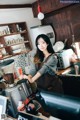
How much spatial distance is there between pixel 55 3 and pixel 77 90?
2.14 meters

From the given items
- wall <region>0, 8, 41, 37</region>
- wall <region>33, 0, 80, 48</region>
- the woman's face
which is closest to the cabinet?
wall <region>0, 8, 41, 37</region>

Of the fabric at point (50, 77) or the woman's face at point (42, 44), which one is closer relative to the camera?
the fabric at point (50, 77)

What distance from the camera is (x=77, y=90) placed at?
228 cm

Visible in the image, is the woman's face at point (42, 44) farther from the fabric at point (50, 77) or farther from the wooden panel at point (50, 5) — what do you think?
the wooden panel at point (50, 5)

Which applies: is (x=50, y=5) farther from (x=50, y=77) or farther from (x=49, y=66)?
(x=50, y=77)

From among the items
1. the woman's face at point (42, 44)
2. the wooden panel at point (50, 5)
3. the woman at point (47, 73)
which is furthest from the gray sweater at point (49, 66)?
the wooden panel at point (50, 5)

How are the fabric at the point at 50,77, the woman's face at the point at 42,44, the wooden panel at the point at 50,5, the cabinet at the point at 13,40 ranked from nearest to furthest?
1. the fabric at the point at 50,77
2. the woman's face at the point at 42,44
3. the wooden panel at the point at 50,5
4. the cabinet at the point at 13,40

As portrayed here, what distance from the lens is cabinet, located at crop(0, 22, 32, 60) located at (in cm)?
380

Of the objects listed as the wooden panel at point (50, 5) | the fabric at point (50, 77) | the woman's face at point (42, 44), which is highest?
the wooden panel at point (50, 5)

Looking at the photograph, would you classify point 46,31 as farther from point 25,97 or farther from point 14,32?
point 25,97

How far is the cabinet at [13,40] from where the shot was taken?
3803mm

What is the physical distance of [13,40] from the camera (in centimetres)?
397

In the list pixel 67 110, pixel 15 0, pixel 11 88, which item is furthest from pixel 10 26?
pixel 67 110

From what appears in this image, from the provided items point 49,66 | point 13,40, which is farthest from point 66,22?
point 49,66
